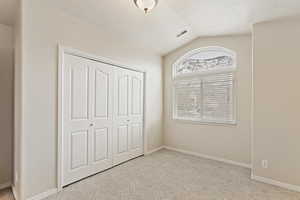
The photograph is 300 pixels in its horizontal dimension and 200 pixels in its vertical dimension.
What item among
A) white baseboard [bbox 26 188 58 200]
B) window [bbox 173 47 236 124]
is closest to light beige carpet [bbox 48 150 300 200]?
white baseboard [bbox 26 188 58 200]

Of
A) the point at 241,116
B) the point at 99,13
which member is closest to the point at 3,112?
the point at 99,13

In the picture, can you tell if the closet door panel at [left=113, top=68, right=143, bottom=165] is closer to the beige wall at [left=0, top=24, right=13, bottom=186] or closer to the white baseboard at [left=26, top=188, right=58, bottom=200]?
the white baseboard at [left=26, top=188, right=58, bottom=200]

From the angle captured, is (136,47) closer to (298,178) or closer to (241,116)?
(241,116)

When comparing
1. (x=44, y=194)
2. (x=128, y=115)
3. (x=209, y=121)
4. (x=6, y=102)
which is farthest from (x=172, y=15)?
(x=44, y=194)

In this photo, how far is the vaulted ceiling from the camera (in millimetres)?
2398

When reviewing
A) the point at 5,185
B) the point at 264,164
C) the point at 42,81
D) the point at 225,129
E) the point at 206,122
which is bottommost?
the point at 5,185

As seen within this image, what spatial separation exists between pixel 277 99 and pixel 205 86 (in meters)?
1.54

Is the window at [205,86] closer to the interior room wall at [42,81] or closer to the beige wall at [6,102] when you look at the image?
the interior room wall at [42,81]

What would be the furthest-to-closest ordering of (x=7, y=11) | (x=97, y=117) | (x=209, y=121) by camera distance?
(x=209, y=121) → (x=97, y=117) → (x=7, y=11)

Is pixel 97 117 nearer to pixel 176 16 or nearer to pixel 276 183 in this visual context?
pixel 176 16

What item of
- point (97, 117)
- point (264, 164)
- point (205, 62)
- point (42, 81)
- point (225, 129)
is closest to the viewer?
point (42, 81)

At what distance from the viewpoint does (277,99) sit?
8.52ft

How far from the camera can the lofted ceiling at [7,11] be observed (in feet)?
7.20

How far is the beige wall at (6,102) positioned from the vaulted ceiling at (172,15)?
0.30m
